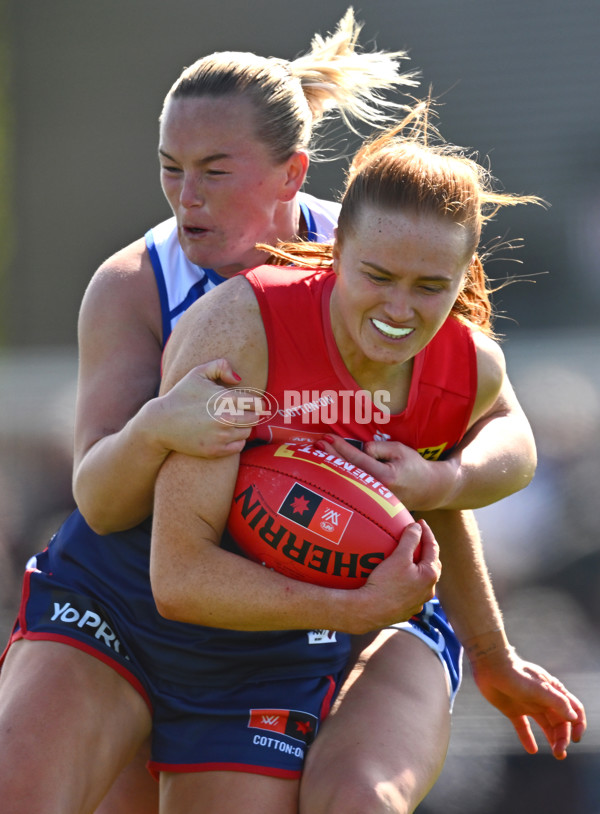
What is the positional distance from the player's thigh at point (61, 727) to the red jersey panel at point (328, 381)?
69 centimetres

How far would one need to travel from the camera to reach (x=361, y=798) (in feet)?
7.30

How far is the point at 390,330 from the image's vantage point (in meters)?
2.30

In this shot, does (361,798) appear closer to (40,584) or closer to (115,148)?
(40,584)

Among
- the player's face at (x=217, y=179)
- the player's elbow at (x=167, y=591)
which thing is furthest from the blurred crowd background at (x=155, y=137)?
the player's elbow at (x=167, y=591)

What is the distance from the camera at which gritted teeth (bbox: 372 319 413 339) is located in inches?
90.7

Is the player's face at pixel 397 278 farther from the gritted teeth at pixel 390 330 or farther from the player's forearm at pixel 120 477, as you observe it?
the player's forearm at pixel 120 477

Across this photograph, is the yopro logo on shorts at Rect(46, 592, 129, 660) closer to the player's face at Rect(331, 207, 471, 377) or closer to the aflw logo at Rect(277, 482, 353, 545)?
the aflw logo at Rect(277, 482, 353, 545)

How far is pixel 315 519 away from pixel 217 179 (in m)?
1.00

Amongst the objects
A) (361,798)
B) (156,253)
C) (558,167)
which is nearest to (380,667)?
(361,798)

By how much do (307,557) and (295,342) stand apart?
19.0 inches

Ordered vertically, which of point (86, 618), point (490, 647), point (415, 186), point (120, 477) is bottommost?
point (490, 647)

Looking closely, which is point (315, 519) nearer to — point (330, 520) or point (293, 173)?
point (330, 520)

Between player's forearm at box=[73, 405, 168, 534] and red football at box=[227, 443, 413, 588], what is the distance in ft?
0.71

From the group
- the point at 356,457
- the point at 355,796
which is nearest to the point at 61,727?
the point at 355,796
